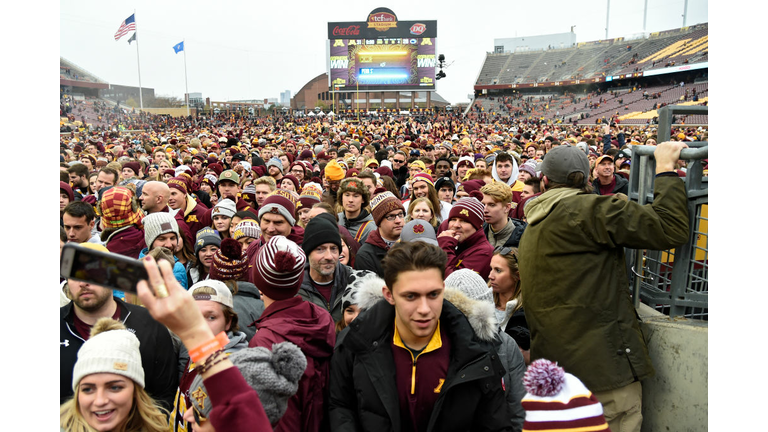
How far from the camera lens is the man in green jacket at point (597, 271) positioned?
2.56 metres

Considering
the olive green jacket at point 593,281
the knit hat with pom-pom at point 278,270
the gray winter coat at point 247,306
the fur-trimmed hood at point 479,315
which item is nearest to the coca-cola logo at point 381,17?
the gray winter coat at point 247,306

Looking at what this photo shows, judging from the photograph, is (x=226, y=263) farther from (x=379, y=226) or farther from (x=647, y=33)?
(x=647, y=33)

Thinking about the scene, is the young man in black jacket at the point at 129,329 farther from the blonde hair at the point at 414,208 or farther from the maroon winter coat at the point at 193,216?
the maroon winter coat at the point at 193,216

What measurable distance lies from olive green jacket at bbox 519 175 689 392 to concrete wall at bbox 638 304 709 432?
0.14 m

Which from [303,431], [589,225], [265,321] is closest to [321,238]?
[265,321]

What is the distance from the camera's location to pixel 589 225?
2652 mm

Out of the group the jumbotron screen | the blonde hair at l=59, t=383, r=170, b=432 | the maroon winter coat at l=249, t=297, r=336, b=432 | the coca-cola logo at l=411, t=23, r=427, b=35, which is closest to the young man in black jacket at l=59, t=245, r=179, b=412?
the blonde hair at l=59, t=383, r=170, b=432

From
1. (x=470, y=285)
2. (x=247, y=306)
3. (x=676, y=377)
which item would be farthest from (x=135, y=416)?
(x=676, y=377)

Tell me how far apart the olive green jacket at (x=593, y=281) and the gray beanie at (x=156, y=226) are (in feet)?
11.2

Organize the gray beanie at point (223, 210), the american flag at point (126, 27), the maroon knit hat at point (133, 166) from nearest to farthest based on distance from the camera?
the gray beanie at point (223, 210)
the maroon knit hat at point (133, 166)
the american flag at point (126, 27)

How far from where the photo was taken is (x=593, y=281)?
2.73 metres

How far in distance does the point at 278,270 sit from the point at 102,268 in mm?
1400

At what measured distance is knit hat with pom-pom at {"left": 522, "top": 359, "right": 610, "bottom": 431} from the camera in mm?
1766

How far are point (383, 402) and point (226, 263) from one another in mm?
1870
